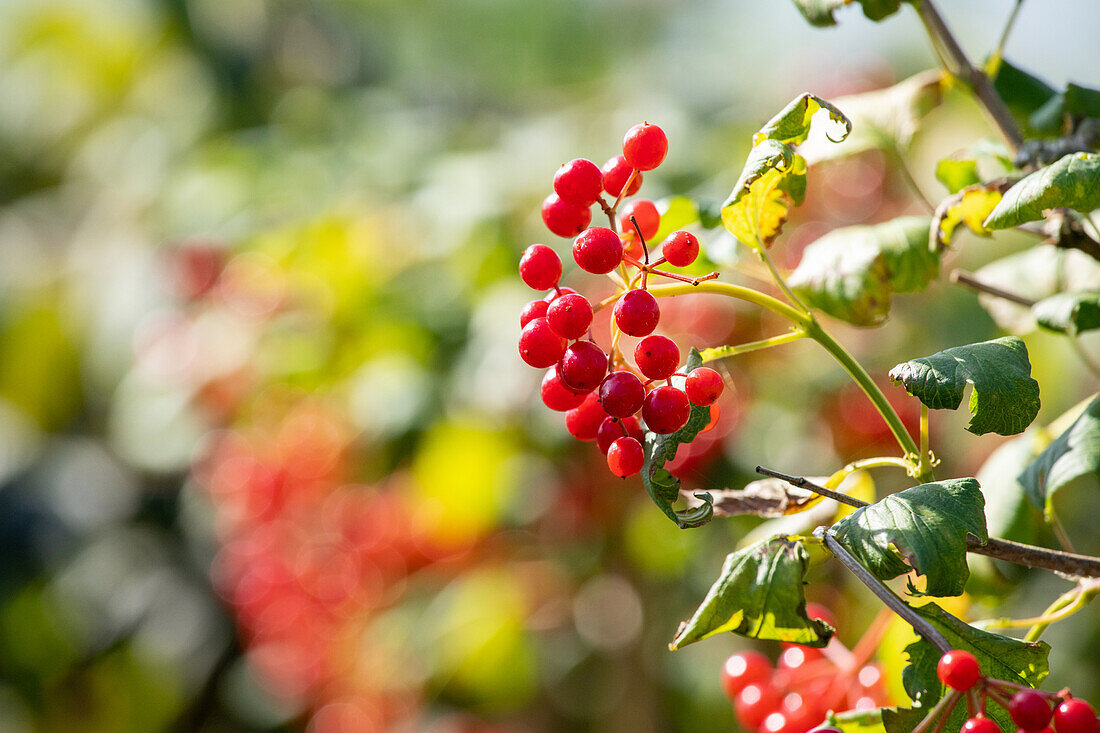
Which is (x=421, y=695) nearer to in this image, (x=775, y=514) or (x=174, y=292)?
(x=174, y=292)

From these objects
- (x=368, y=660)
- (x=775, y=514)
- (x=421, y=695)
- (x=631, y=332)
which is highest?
(x=631, y=332)

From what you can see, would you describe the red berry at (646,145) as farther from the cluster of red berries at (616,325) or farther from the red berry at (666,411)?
the red berry at (666,411)

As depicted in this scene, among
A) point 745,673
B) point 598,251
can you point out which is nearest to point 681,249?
point 598,251

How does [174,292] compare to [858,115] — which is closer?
[858,115]

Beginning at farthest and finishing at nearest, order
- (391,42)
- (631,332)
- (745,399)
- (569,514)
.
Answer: (391,42) < (569,514) < (745,399) < (631,332)

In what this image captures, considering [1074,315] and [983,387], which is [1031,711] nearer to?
[983,387]

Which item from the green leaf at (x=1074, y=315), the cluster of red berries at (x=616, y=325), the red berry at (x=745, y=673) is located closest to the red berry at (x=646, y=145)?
the cluster of red berries at (x=616, y=325)

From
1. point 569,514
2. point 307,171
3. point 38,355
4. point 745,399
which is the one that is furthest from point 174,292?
point 745,399
